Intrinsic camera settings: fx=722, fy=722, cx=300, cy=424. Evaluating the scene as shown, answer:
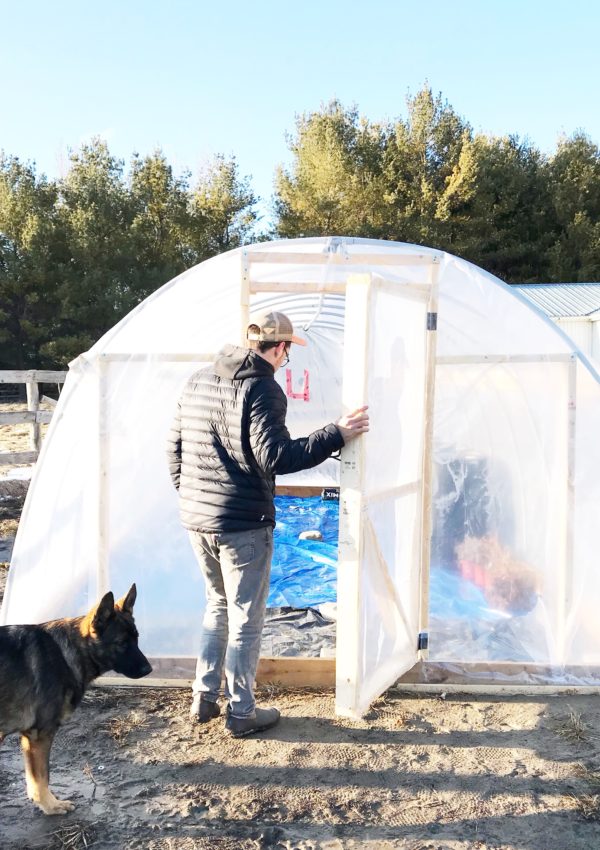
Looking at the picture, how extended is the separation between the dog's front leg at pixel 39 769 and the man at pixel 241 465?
0.96 meters

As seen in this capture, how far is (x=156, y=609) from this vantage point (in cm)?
478

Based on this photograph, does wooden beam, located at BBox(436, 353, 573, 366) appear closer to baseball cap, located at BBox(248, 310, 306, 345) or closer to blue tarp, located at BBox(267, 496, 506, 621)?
blue tarp, located at BBox(267, 496, 506, 621)

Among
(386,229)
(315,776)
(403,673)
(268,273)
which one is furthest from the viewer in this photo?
(386,229)

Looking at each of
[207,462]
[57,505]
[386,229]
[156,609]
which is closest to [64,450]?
[57,505]

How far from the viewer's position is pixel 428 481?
14.6 feet

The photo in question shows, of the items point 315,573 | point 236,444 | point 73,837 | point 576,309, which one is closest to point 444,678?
point 236,444

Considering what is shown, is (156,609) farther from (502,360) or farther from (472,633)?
(502,360)

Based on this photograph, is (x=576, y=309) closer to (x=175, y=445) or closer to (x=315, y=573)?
(x=315, y=573)

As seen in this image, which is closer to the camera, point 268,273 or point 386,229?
point 268,273

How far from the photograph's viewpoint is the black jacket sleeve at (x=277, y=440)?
10.9 ft

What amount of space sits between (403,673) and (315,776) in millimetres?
1013

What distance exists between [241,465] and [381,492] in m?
0.79

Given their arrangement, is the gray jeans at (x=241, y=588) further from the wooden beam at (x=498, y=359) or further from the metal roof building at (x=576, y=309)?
the metal roof building at (x=576, y=309)

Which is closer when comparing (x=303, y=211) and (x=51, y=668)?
(x=51, y=668)
